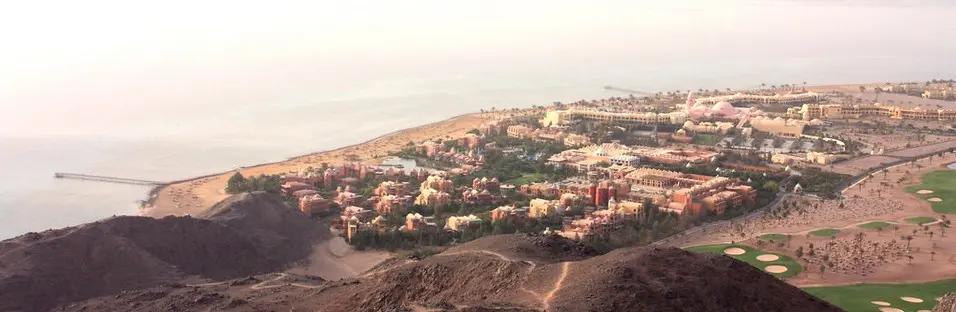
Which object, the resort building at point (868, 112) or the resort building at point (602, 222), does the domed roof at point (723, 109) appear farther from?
the resort building at point (602, 222)

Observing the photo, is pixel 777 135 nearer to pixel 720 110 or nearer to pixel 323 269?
pixel 720 110

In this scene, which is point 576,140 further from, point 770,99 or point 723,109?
point 770,99

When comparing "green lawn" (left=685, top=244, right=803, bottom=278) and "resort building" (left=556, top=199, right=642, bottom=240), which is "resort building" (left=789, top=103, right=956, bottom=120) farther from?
"green lawn" (left=685, top=244, right=803, bottom=278)

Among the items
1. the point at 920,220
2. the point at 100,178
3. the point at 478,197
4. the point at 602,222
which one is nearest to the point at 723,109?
the point at 920,220

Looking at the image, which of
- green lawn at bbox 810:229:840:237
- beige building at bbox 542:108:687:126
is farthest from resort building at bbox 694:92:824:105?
green lawn at bbox 810:229:840:237

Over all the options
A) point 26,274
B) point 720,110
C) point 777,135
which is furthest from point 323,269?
point 720,110

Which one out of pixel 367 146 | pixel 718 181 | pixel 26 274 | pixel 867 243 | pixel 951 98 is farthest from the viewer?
pixel 951 98
